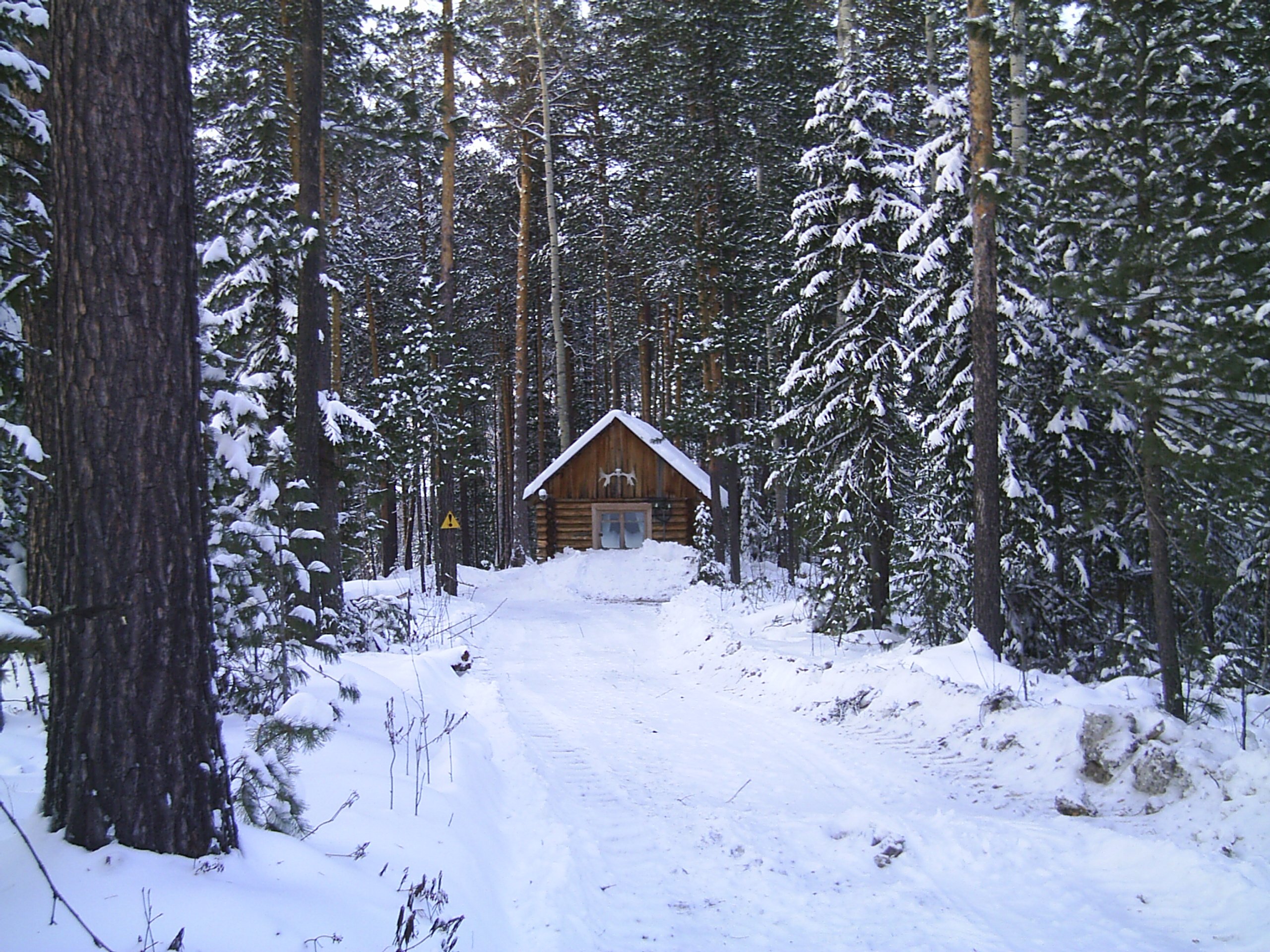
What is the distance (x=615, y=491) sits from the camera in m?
28.2

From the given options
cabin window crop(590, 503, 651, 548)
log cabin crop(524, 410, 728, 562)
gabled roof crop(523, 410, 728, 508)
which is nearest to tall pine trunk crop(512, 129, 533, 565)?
log cabin crop(524, 410, 728, 562)

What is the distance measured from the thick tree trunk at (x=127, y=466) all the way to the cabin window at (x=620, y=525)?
25032 mm

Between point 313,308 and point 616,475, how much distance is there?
719 inches

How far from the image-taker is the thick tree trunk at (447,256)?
63.3 feet

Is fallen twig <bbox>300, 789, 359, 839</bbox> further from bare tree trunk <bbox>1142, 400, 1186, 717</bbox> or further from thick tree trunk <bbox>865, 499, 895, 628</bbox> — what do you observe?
thick tree trunk <bbox>865, 499, 895, 628</bbox>

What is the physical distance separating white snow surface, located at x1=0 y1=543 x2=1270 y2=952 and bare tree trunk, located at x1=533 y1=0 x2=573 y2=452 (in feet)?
63.6

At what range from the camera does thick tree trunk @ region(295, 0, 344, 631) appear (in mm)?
10055

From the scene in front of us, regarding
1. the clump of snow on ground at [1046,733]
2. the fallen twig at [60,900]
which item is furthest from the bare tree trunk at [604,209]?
the fallen twig at [60,900]

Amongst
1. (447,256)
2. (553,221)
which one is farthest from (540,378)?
(447,256)

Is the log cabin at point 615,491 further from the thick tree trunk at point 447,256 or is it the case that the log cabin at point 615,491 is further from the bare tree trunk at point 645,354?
the thick tree trunk at point 447,256

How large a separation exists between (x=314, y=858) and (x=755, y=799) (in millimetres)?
3525

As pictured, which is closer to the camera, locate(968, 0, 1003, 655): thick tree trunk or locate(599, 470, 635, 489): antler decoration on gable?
locate(968, 0, 1003, 655): thick tree trunk

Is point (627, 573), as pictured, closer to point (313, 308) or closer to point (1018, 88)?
point (313, 308)

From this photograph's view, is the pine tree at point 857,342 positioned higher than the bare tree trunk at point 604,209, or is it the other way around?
the bare tree trunk at point 604,209
